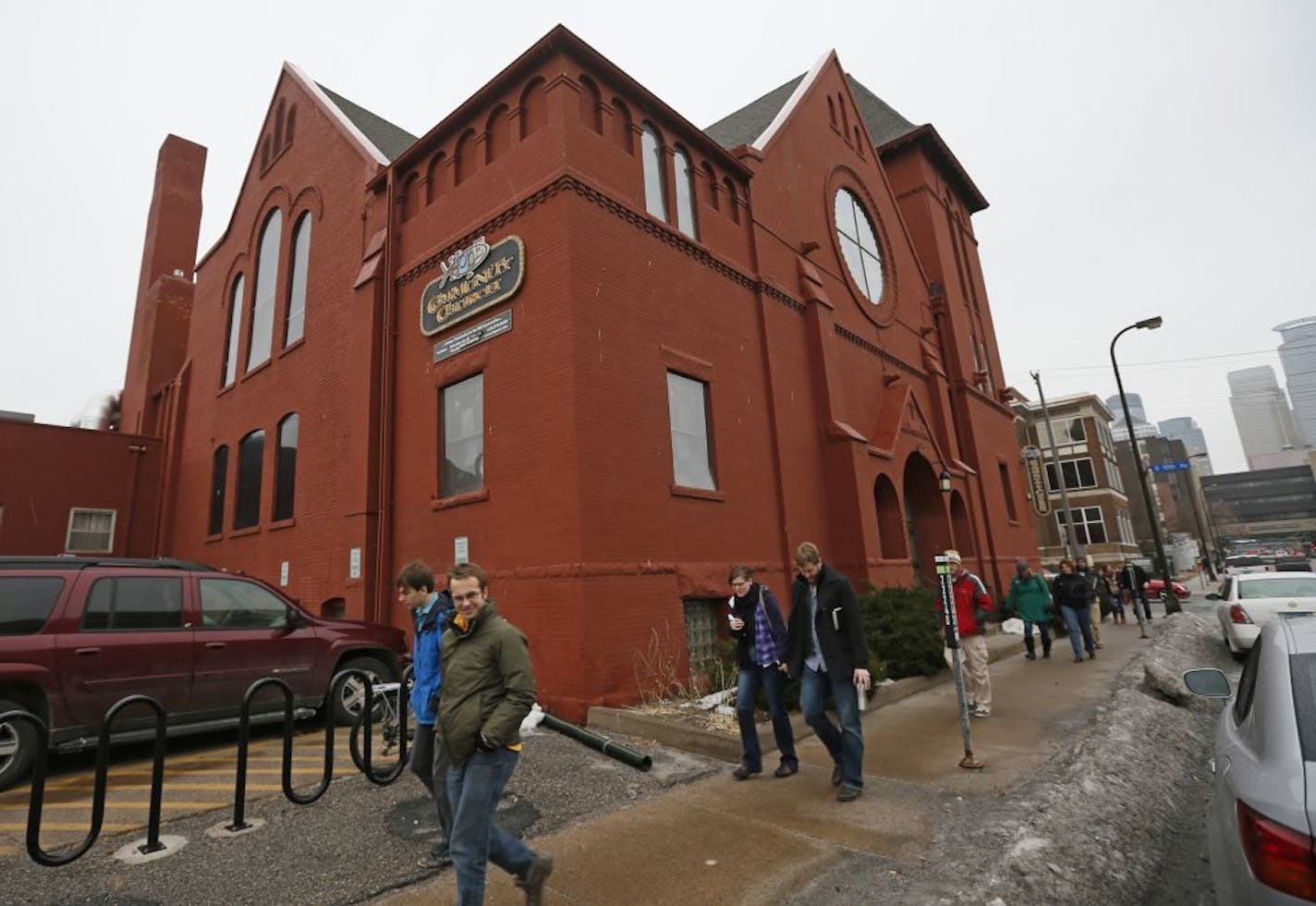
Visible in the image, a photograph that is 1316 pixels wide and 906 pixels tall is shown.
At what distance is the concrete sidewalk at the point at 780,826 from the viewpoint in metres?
4.03

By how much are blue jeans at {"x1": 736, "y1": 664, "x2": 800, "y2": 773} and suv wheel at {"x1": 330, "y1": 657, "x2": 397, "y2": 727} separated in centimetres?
442

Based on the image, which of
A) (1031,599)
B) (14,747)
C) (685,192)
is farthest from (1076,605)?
(14,747)

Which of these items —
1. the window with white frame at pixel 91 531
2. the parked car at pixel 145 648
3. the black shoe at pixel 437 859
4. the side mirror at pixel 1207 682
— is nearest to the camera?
the side mirror at pixel 1207 682

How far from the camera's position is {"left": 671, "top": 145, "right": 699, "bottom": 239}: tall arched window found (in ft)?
40.4

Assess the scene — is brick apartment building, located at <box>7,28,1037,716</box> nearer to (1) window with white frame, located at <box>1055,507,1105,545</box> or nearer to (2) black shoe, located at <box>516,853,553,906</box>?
(2) black shoe, located at <box>516,853,553,906</box>

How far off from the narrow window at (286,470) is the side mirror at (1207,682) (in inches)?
613

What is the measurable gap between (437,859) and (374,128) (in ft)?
61.1

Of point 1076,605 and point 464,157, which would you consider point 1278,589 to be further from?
point 464,157

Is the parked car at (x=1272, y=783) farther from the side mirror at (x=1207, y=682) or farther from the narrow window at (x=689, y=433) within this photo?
the narrow window at (x=689, y=433)

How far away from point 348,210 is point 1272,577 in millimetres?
20049

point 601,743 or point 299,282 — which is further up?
point 299,282

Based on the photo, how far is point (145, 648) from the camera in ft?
22.1

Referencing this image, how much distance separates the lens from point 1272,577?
1269 cm

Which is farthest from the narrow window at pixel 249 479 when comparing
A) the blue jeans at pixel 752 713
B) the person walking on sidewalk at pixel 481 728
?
the person walking on sidewalk at pixel 481 728
